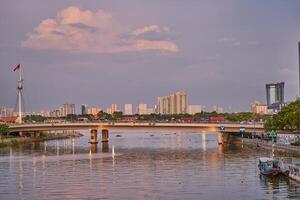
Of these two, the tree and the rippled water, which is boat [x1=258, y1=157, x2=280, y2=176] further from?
the tree

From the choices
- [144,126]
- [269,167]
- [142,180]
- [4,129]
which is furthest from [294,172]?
[4,129]

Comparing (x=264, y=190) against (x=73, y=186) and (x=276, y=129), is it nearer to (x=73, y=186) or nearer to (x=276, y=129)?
(x=73, y=186)

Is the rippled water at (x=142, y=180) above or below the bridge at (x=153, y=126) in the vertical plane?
below

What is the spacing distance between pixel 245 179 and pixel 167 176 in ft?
32.4

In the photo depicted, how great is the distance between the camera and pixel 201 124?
146 m

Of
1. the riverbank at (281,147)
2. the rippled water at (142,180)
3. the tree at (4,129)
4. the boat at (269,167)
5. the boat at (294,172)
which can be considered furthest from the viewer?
the tree at (4,129)

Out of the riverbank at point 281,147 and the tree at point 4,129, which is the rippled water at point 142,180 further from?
the tree at point 4,129

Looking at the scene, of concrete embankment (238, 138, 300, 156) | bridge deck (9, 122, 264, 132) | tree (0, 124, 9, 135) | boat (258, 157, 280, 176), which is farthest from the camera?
tree (0, 124, 9, 135)

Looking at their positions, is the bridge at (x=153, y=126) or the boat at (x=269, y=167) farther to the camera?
the bridge at (x=153, y=126)

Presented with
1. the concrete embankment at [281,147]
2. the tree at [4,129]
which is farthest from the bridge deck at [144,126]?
the concrete embankment at [281,147]

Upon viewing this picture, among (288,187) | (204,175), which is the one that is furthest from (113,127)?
(288,187)

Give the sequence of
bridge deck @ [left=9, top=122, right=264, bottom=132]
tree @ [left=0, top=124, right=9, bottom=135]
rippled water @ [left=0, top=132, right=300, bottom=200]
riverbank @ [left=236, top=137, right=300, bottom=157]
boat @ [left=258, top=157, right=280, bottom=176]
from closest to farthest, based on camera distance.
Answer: rippled water @ [left=0, top=132, right=300, bottom=200]
boat @ [left=258, top=157, right=280, bottom=176]
riverbank @ [left=236, top=137, right=300, bottom=157]
bridge deck @ [left=9, top=122, right=264, bottom=132]
tree @ [left=0, top=124, right=9, bottom=135]

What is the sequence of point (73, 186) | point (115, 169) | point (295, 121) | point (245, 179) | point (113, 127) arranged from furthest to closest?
point (113, 127) → point (295, 121) → point (115, 169) → point (245, 179) → point (73, 186)

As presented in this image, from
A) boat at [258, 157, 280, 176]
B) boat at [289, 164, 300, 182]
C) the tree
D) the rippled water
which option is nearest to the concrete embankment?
the rippled water
